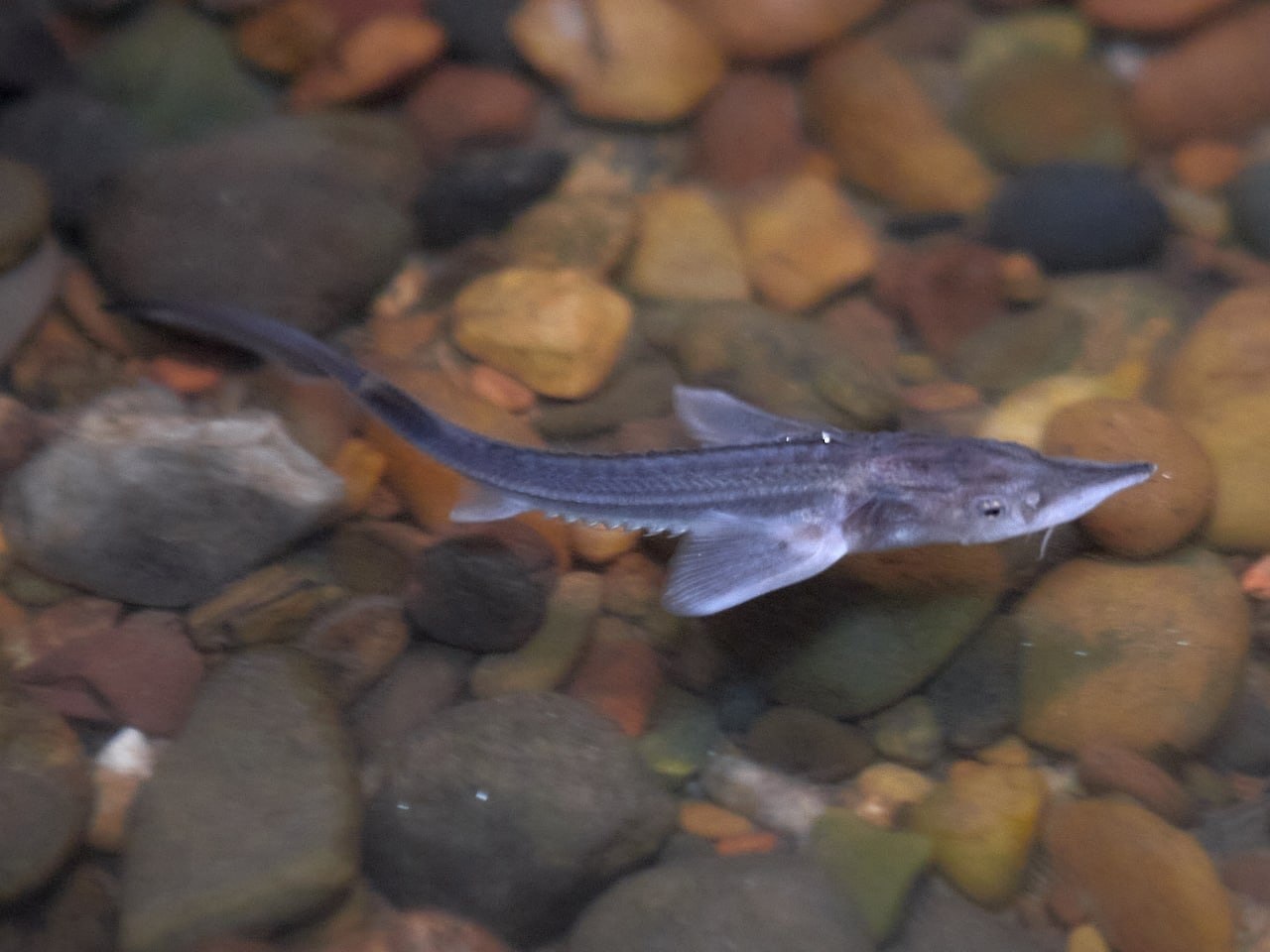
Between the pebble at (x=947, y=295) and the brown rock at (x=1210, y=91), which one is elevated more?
the brown rock at (x=1210, y=91)

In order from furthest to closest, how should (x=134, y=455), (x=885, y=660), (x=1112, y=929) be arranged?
(x=134, y=455) → (x=885, y=660) → (x=1112, y=929)

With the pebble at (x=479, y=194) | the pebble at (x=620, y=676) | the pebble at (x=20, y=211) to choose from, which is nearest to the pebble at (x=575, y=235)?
the pebble at (x=479, y=194)

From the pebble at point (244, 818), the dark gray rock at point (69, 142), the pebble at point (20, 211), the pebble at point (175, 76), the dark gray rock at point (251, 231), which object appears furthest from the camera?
the pebble at point (175, 76)

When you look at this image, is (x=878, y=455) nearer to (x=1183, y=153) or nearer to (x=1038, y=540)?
(x=1038, y=540)

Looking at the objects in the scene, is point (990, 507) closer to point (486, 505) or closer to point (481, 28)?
point (486, 505)

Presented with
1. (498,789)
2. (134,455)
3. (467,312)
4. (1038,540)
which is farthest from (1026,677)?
(134,455)

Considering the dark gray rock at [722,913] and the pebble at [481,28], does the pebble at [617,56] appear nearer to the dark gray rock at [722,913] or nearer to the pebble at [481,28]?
the pebble at [481,28]
